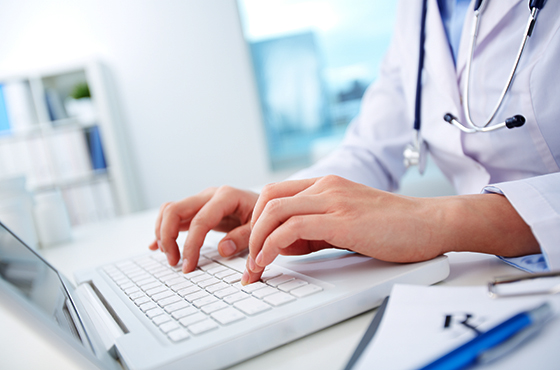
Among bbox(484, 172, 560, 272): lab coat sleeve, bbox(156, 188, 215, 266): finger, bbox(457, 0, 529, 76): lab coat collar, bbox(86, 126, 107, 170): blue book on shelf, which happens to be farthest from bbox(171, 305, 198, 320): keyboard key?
bbox(86, 126, 107, 170): blue book on shelf

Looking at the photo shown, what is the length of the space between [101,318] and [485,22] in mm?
738

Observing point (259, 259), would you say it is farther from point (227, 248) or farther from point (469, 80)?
point (469, 80)

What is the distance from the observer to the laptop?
323 mm

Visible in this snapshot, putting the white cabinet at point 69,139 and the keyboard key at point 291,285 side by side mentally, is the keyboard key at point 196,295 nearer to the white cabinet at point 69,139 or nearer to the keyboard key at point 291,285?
the keyboard key at point 291,285

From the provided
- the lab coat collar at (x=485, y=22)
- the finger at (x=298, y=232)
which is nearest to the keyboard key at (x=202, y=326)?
the finger at (x=298, y=232)

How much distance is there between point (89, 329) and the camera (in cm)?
39

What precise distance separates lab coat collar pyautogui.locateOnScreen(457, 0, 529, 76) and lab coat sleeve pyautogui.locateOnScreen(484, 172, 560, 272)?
329 mm

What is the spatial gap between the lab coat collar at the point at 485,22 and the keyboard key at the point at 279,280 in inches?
21.1

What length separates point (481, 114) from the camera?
716 millimetres

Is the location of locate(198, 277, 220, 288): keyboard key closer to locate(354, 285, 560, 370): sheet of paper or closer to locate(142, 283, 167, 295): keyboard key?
locate(142, 283, 167, 295): keyboard key

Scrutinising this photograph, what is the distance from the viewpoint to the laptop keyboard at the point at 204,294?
1.20 ft

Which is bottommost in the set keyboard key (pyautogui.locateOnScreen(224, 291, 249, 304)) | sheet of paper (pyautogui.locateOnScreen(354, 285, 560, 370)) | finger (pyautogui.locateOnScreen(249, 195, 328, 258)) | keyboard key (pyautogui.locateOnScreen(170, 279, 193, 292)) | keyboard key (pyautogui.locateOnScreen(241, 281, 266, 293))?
keyboard key (pyautogui.locateOnScreen(170, 279, 193, 292))

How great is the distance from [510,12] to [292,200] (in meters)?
0.51

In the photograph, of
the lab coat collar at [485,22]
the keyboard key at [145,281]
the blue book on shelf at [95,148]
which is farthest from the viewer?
the blue book on shelf at [95,148]
